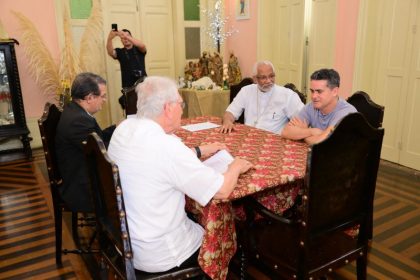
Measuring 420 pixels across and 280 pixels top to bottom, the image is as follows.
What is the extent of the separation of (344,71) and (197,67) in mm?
2218

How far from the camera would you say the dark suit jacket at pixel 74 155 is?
2055 mm

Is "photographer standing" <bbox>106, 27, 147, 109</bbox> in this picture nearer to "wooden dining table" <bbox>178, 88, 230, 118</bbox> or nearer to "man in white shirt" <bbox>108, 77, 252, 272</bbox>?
"wooden dining table" <bbox>178, 88, 230, 118</bbox>

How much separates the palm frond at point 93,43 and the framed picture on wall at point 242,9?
81.2 inches

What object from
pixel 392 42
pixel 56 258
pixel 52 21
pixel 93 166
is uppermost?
pixel 52 21

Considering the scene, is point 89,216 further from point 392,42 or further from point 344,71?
point 392,42

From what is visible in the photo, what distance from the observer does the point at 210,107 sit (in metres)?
5.06


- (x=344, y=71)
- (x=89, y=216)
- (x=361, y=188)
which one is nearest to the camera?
(x=361, y=188)

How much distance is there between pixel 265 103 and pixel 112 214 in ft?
6.39

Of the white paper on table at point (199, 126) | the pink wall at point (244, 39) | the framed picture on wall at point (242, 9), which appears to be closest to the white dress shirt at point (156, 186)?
the white paper on table at point (199, 126)

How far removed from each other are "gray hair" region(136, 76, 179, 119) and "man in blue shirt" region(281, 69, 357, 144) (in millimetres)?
980

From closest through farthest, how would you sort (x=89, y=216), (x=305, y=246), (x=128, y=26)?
(x=305, y=246) → (x=89, y=216) → (x=128, y=26)

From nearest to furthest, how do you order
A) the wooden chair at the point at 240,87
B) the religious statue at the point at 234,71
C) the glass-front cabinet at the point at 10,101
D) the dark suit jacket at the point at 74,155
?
the dark suit jacket at the point at 74,155 → the wooden chair at the point at 240,87 → the glass-front cabinet at the point at 10,101 → the religious statue at the point at 234,71

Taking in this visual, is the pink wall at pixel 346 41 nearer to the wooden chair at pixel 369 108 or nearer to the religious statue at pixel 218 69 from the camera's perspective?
the religious statue at pixel 218 69

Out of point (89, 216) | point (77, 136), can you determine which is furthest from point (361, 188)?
point (89, 216)
